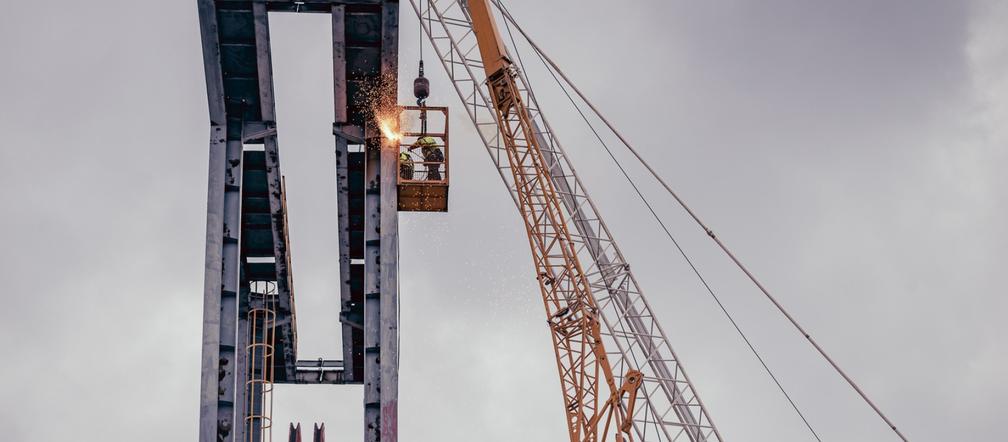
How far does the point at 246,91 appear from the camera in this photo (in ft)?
84.7

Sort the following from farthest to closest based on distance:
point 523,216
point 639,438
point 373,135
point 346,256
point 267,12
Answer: point 639,438
point 523,216
point 346,256
point 373,135
point 267,12

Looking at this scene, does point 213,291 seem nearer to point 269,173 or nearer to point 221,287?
point 221,287

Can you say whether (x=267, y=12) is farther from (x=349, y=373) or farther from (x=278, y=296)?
(x=349, y=373)

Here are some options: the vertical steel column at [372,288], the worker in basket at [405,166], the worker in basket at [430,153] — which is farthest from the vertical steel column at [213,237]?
the worker in basket at [430,153]

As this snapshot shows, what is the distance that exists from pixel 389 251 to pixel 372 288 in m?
0.88

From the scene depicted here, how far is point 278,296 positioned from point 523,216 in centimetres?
1050

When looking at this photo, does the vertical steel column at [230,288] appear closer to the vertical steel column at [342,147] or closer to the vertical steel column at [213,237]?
the vertical steel column at [213,237]

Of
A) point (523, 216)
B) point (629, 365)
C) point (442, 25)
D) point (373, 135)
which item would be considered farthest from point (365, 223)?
point (629, 365)

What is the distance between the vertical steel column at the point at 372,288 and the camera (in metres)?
24.8

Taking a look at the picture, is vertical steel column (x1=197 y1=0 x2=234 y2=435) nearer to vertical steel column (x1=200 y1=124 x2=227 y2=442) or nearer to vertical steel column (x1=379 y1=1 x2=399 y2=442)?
vertical steel column (x1=200 y1=124 x2=227 y2=442)

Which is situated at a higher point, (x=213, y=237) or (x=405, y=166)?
(x=405, y=166)

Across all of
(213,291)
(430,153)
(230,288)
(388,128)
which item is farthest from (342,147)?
(213,291)

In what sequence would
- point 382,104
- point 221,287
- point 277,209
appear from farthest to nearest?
point 277,209 → point 382,104 → point 221,287

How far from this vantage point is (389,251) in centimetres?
2562
